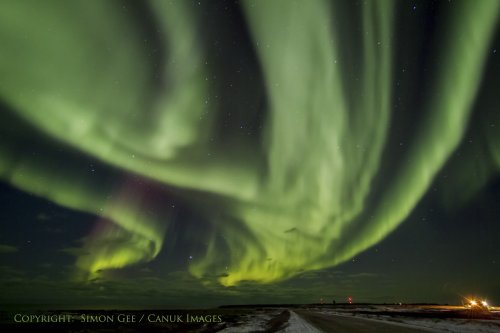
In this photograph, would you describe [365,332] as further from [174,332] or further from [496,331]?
[174,332]

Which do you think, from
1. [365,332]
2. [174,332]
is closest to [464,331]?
[365,332]

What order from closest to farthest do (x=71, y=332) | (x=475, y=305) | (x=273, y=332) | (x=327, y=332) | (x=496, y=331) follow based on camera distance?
(x=496, y=331), (x=327, y=332), (x=273, y=332), (x=71, y=332), (x=475, y=305)

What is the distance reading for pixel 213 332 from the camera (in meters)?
30.4

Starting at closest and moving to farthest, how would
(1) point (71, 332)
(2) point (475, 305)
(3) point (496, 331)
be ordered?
(3) point (496, 331) < (1) point (71, 332) < (2) point (475, 305)

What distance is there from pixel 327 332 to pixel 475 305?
50586 mm

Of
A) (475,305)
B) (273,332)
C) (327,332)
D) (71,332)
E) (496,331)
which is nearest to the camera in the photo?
(496,331)

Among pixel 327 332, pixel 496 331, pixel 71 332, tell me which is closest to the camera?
pixel 496 331

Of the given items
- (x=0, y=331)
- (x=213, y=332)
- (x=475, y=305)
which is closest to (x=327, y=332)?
(x=213, y=332)

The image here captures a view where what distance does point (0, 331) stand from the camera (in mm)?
35031

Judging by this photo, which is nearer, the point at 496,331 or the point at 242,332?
the point at 496,331

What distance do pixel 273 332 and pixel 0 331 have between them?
28549 mm

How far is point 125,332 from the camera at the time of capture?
34.1 metres

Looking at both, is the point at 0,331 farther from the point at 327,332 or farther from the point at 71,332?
the point at 327,332

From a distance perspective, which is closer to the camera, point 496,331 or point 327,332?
point 496,331
